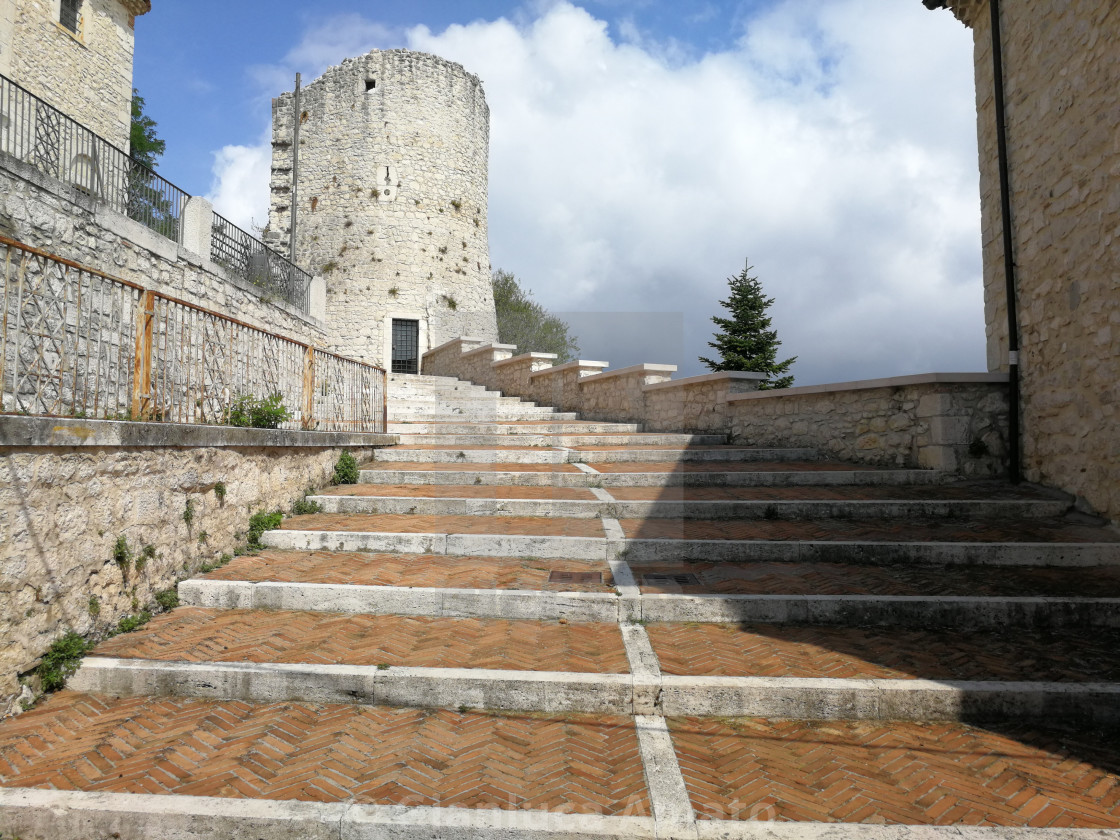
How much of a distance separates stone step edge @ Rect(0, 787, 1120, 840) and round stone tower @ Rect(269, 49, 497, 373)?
1940 centimetres

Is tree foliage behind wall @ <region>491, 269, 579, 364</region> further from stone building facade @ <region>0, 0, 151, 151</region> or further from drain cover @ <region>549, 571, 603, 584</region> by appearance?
drain cover @ <region>549, 571, 603, 584</region>

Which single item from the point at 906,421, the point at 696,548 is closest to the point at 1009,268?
the point at 906,421

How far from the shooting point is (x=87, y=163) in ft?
28.2

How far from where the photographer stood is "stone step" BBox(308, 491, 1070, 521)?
5898mm

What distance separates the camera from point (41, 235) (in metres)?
7.15

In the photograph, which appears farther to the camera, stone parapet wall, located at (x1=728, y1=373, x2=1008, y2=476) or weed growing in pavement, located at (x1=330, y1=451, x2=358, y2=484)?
weed growing in pavement, located at (x1=330, y1=451, x2=358, y2=484)

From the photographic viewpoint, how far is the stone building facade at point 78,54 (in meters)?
12.9

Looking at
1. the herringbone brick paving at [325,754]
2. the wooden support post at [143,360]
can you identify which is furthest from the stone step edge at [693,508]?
the herringbone brick paving at [325,754]

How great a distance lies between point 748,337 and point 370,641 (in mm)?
20961

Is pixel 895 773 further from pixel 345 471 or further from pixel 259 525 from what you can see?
pixel 345 471

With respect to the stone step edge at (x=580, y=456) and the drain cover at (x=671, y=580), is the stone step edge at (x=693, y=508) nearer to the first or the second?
the drain cover at (x=671, y=580)

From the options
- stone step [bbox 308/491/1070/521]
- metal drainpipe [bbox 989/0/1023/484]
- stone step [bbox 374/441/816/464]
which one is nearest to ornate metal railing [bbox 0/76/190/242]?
stone step [bbox 374/441/816/464]

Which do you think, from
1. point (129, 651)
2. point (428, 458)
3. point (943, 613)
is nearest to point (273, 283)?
point (428, 458)

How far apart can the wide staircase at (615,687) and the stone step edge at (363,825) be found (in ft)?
0.03
